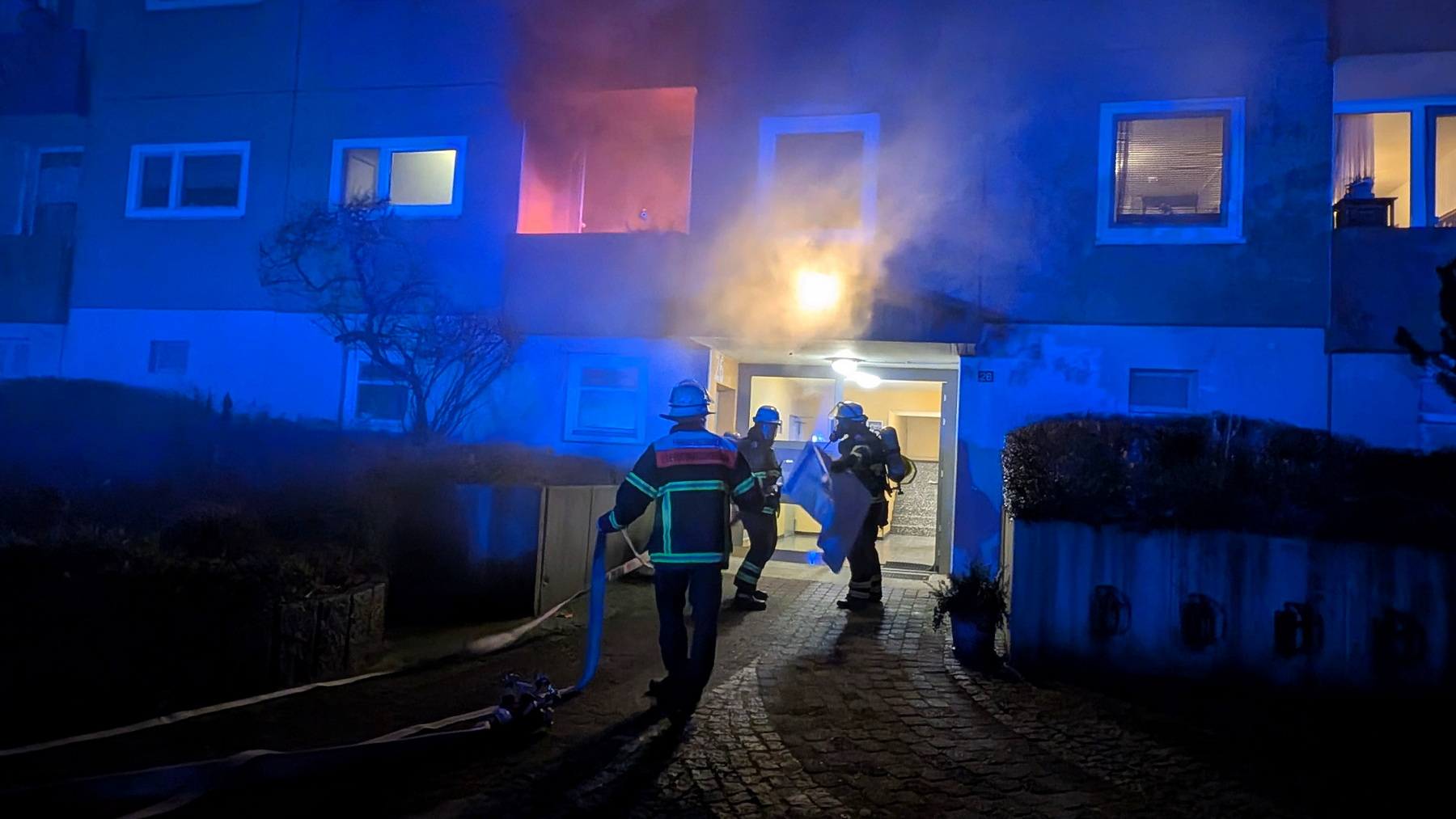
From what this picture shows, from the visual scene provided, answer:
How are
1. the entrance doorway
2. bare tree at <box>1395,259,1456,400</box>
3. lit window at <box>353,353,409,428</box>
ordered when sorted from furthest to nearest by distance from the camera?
lit window at <box>353,353,409,428</box>, the entrance doorway, bare tree at <box>1395,259,1456,400</box>

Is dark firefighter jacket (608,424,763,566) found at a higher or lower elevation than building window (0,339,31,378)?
lower

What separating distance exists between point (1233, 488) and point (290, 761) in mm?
5722

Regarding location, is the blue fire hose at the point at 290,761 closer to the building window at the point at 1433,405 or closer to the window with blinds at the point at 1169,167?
the window with blinds at the point at 1169,167

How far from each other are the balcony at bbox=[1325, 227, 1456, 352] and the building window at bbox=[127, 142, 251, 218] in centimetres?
1366

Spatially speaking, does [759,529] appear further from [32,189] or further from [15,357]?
[32,189]

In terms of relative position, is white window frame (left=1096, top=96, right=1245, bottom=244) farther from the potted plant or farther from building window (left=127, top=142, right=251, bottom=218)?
building window (left=127, top=142, right=251, bottom=218)

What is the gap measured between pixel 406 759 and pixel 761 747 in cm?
166

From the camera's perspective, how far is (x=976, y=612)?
6.04 metres

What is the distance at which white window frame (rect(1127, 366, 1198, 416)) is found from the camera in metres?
9.25

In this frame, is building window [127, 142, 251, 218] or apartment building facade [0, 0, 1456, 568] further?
building window [127, 142, 251, 218]

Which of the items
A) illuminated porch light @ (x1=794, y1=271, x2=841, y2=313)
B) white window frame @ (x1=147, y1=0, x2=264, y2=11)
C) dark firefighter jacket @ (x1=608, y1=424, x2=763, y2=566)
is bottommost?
dark firefighter jacket @ (x1=608, y1=424, x2=763, y2=566)

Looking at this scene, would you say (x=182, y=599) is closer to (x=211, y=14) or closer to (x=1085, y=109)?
(x=1085, y=109)

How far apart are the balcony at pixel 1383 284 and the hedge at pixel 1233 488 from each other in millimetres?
3044

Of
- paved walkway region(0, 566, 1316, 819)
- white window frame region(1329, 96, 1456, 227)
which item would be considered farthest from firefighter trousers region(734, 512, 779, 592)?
white window frame region(1329, 96, 1456, 227)
